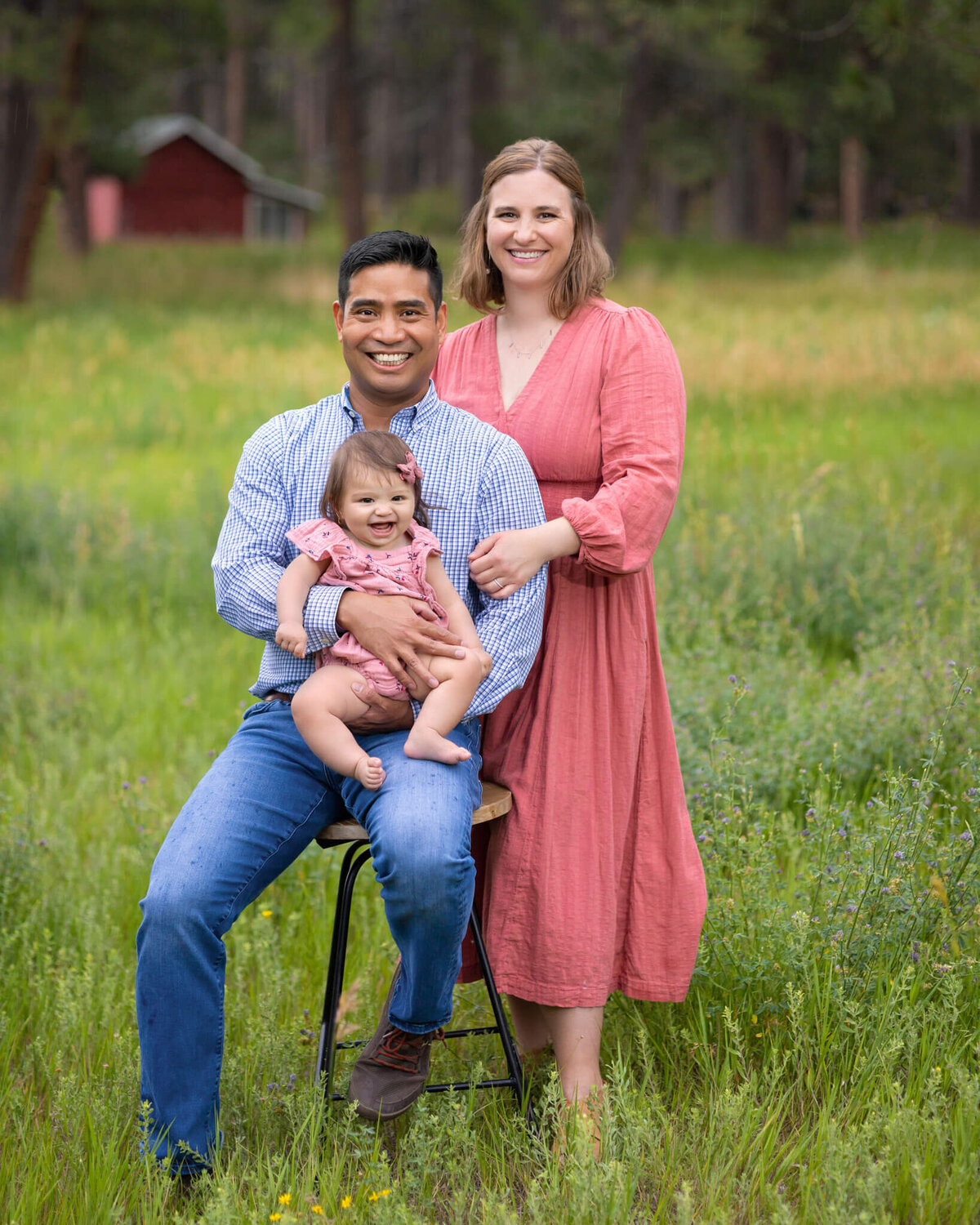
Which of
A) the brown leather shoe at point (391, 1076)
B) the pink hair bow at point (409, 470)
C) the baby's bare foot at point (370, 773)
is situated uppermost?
the pink hair bow at point (409, 470)

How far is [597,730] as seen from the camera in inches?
113

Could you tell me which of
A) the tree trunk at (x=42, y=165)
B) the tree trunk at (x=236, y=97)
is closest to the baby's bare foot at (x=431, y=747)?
the tree trunk at (x=42, y=165)

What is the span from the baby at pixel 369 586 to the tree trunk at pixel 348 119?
71.7 feet

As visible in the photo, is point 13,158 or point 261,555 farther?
point 13,158

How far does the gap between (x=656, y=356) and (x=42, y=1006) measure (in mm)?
2373

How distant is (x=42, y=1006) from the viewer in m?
3.34

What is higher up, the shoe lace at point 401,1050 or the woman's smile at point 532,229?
the woman's smile at point 532,229

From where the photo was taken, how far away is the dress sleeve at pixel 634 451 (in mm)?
2729

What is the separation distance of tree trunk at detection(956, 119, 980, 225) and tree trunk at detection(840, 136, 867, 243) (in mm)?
2976

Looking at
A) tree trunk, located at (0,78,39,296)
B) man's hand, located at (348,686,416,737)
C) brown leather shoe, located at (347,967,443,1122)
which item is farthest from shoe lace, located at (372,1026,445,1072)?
tree trunk, located at (0,78,39,296)

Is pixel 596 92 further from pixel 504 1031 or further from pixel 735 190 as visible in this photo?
pixel 504 1031

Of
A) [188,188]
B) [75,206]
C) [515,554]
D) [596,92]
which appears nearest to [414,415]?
[515,554]

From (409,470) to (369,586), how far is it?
27 centimetres

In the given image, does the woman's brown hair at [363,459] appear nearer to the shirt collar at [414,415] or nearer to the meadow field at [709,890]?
the shirt collar at [414,415]
